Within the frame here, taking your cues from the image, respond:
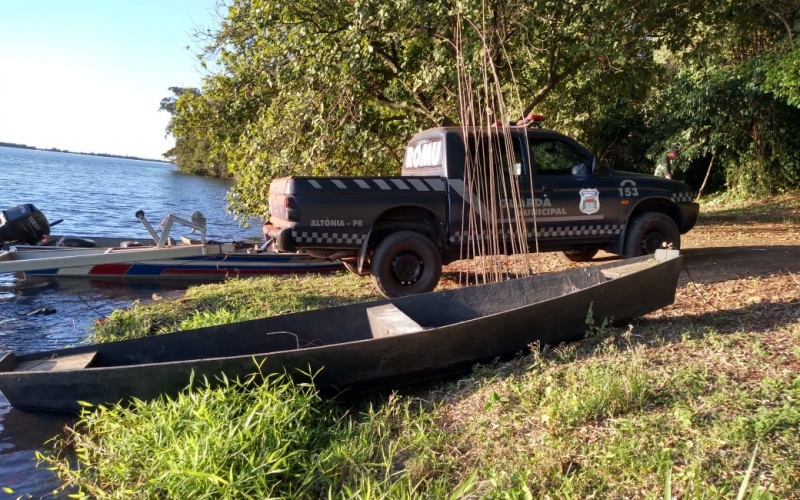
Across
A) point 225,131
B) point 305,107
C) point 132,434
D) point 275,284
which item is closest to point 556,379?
point 132,434

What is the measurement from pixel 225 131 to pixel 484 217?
742cm

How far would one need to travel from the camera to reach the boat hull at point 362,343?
13.8ft

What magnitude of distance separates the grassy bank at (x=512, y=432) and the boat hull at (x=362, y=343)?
0.46 feet

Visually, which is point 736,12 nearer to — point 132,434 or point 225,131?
point 225,131

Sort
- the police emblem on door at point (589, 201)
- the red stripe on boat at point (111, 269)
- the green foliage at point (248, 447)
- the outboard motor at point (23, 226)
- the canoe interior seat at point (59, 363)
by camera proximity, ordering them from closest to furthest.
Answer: the green foliage at point (248, 447)
the canoe interior seat at point (59, 363)
the police emblem on door at point (589, 201)
the red stripe on boat at point (111, 269)
the outboard motor at point (23, 226)

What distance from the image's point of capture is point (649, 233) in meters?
8.28

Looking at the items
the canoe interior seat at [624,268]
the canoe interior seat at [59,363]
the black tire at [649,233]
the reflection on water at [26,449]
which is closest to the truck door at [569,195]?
the black tire at [649,233]

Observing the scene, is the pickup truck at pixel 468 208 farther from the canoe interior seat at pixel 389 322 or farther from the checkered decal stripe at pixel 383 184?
the canoe interior seat at pixel 389 322

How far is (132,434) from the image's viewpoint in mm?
3893

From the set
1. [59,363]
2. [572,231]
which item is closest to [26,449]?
[59,363]

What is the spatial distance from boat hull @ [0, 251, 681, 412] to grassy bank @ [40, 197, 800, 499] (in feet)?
0.46

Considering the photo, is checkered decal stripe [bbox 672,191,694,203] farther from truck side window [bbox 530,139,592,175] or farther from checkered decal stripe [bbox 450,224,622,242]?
truck side window [bbox 530,139,592,175]

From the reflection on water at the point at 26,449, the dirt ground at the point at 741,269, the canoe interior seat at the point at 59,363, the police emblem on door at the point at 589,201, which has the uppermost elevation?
the police emblem on door at the point at 589,201

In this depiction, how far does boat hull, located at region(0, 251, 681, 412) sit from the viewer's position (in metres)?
4.20
